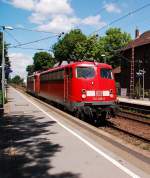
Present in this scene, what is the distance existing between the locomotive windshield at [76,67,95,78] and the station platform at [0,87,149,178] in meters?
5.08

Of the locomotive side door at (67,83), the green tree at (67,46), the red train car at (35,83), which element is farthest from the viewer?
the green tree at (67,46)

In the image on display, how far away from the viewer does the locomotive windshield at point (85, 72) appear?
60.6 ft

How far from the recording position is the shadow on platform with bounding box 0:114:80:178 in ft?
25.4

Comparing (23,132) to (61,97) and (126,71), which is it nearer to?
(61,97)

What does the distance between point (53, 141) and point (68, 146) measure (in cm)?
95

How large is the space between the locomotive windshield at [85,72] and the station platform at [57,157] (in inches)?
200

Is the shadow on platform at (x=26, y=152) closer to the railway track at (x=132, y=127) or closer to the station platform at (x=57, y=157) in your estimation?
the station platform at (x=57, y=157)

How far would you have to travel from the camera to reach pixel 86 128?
14266 mm

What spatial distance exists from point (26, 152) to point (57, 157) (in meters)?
1.00

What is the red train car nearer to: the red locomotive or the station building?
the station building

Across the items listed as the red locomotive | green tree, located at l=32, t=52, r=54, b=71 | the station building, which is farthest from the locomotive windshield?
green tree, located at l=32, t=52, r=54, b=71

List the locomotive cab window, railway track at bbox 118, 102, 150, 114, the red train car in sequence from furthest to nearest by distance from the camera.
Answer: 1. the red train car
2. railway track at bbox 118, 102, 150, 114
3. the locomotive cab window

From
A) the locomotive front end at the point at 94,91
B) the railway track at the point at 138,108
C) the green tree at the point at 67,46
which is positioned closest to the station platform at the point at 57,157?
the locomotive front end at the point at 94,91

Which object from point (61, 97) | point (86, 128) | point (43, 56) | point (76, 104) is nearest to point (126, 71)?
point (61, 97)
